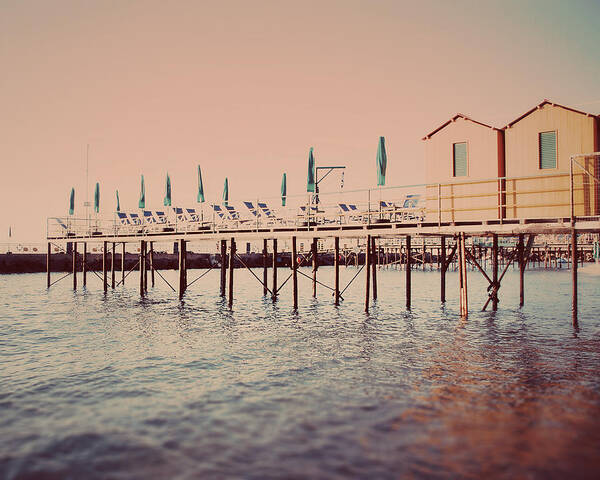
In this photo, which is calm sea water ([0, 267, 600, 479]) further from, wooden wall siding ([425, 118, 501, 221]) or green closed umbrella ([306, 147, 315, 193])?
green closed umbrella ([306, 147, 315, 193])

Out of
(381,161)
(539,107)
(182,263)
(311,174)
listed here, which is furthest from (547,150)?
(182,263)

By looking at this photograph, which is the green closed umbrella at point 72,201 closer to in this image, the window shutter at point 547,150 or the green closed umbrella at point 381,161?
the green closed umbrella at point 381,161

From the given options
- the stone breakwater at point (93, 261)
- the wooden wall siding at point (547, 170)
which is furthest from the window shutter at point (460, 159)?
the stone breakwater at point (93, 261)

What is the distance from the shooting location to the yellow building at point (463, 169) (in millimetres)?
16156

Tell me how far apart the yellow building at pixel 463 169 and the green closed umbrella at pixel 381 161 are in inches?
67.4

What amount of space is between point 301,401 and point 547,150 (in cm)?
1205

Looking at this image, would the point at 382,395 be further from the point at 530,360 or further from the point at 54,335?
the point at 54,335

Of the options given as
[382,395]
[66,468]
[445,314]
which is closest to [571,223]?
[445,314]

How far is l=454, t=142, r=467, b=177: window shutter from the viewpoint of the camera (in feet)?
55.4

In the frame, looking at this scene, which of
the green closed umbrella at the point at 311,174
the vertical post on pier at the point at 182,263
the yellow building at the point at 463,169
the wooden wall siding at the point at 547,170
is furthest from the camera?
the vertical post on pier at the point at 182,263

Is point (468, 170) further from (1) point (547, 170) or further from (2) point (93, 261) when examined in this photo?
(2) point (93, 261)

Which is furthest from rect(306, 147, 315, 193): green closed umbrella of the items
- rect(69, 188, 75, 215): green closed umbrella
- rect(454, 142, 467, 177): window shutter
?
rect(69, 188, 75, 215): green closed umbrella

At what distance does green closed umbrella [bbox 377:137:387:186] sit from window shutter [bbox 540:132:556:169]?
5.52m

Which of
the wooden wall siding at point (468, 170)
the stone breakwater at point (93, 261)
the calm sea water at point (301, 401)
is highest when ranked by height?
the wooden wall siding at point (468, 170)
